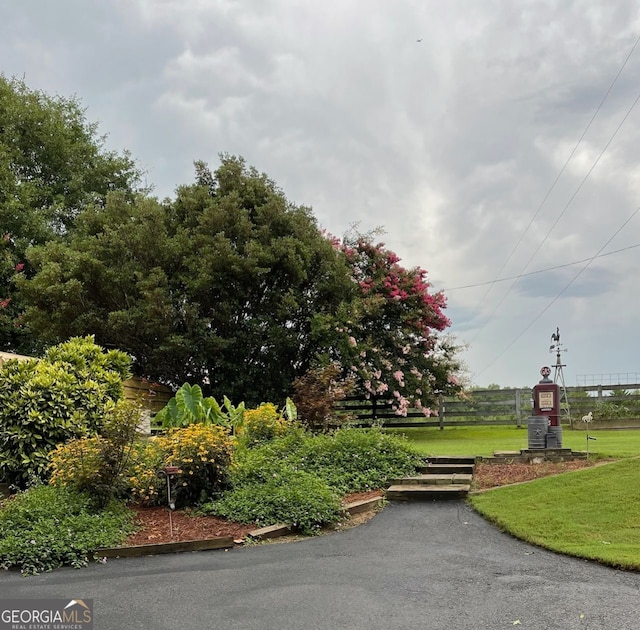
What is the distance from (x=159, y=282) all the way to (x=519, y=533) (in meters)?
10.0

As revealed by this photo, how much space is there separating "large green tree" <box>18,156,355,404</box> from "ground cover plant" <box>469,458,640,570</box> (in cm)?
732

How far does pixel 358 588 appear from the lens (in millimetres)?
4637

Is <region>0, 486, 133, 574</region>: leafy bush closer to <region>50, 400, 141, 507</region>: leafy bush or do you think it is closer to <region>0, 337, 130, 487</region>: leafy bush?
<region>50, 400, 141, 507</region>: leafy bush

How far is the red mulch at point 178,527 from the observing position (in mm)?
6250

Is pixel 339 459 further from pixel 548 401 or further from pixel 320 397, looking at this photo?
pixel 548 401

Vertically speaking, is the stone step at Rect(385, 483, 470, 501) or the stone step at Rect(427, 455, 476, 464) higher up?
the stone step at Rect(427, 455, 476, 464)

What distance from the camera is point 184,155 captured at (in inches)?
626

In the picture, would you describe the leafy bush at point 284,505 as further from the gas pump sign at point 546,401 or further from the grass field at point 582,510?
the gas pump sign at point 546,401

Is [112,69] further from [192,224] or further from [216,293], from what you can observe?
[216,293]

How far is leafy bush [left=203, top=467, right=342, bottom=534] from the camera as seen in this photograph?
6.70m

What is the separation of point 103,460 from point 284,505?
7.37ft

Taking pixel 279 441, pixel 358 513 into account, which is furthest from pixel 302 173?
pixel 358 513

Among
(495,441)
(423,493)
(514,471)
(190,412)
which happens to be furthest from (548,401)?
(190,412)

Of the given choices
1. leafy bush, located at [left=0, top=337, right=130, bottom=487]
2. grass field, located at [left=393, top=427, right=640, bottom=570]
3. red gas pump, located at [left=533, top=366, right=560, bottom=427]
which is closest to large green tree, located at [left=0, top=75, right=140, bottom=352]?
leafy bush, located at [left=0, top=337, right=130, bottom=487]
